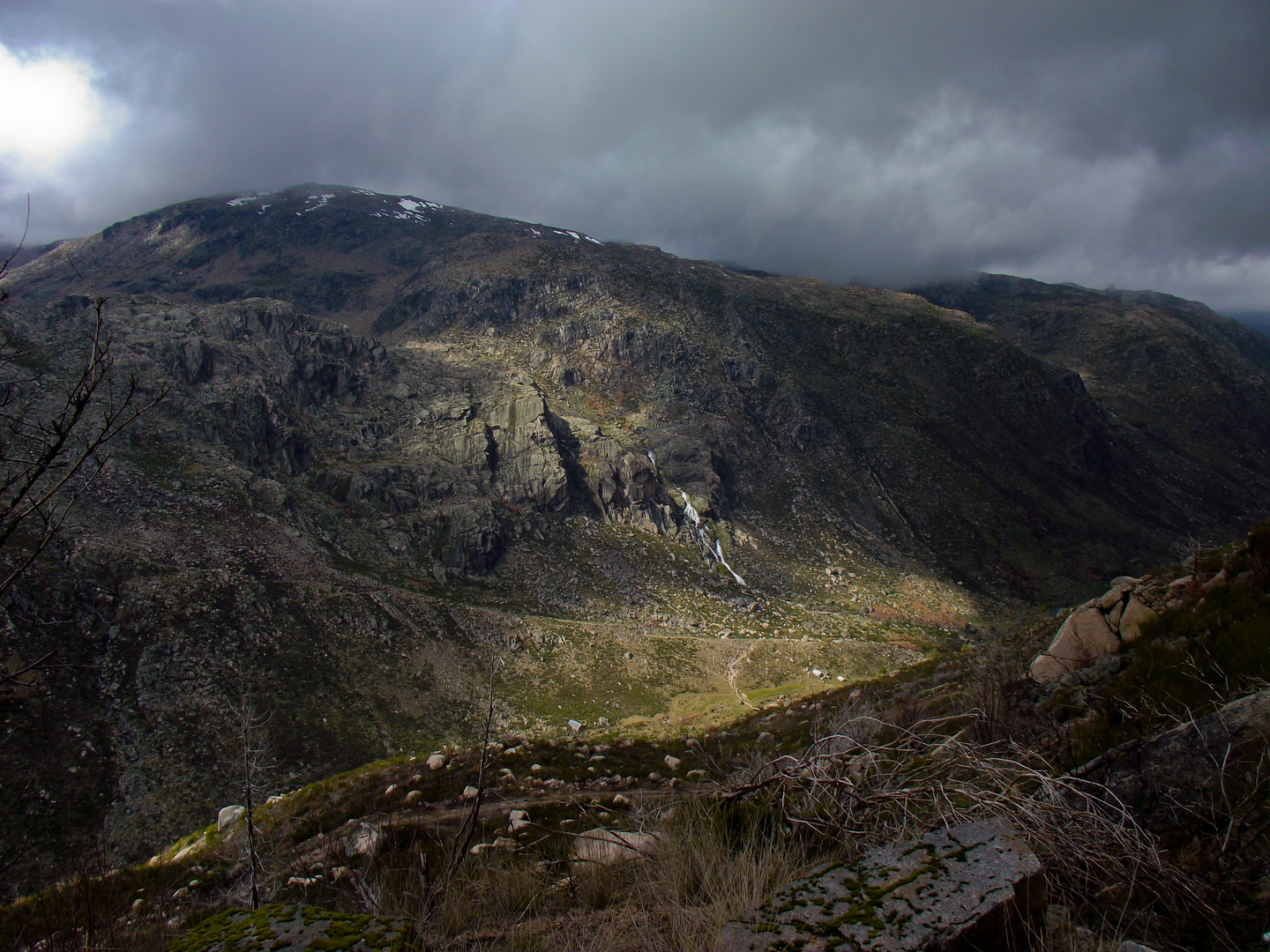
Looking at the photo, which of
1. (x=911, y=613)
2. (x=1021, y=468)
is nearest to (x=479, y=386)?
(x=911, y=613)

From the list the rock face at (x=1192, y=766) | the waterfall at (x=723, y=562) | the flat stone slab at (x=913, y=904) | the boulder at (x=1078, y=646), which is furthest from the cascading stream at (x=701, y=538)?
the flat stone slab at (x=913, y=904)

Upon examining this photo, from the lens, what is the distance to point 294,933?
227 cm

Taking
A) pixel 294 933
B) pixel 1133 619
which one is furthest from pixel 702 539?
pixel 294 933

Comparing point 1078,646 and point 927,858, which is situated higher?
point 927,858

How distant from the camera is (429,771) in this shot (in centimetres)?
1521

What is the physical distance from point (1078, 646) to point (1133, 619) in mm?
895

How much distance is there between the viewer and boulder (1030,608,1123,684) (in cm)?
757

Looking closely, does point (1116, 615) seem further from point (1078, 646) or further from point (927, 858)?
point (927, 858)

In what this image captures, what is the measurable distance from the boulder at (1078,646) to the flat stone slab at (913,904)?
6917 mm

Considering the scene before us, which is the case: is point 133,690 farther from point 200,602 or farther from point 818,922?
point 818,922

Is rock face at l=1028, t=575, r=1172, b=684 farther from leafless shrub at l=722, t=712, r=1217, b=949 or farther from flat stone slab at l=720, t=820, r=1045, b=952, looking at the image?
flat stone slab at l=720, t=820, r=1045, b=952

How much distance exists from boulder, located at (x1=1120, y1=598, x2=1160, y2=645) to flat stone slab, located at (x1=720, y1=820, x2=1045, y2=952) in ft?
22.0

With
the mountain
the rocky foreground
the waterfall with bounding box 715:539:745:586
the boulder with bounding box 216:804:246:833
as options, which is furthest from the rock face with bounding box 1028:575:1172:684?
the waterfall with bounding box 715:539:745:586

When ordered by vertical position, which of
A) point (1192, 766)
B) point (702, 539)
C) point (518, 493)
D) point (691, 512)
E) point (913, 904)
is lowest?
point (702, 539)
